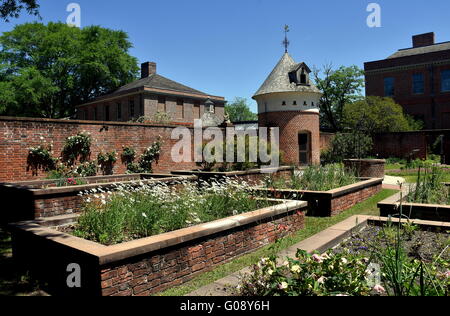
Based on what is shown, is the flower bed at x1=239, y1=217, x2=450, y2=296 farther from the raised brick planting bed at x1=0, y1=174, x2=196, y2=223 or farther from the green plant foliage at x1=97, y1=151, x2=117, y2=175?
the green plant foliage at x1=97, y1=151, x2=117, y2=175

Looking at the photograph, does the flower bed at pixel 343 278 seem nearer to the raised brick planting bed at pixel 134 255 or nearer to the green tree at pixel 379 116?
the raised brick planting bed at pixel 134 255

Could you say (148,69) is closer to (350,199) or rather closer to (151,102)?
(151,102)

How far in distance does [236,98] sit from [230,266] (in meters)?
93.0

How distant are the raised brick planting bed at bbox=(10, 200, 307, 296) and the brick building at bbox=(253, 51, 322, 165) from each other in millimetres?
16943

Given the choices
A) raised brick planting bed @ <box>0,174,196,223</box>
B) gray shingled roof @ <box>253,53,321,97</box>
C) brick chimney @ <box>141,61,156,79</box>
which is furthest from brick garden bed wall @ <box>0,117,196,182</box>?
brick chimney @ <box>141,61,156,79</box>

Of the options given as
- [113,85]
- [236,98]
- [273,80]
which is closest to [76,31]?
[113,85]

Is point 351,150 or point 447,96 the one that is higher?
point 447,96

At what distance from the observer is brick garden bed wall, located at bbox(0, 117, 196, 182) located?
10359 mm

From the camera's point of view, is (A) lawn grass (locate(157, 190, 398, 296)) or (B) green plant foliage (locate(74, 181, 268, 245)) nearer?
(A) lawn grass (locate(157, 190, 398, 296))

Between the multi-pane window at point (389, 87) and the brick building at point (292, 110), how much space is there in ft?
62.4

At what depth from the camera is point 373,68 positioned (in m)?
38.4

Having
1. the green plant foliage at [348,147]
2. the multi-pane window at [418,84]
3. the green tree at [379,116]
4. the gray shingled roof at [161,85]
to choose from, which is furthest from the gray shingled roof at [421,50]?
the gray shingled roof at [161,85]

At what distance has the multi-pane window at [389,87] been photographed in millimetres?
37500
